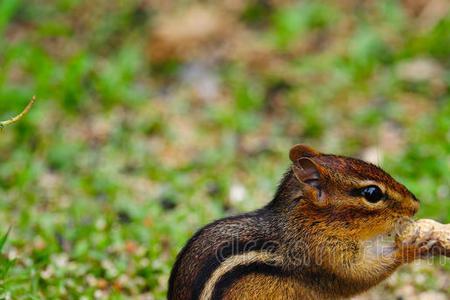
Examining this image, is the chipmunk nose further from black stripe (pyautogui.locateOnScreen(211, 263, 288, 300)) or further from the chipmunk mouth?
black stripe (pyautogui.locateOnScreen(211, 263, 288, 300))

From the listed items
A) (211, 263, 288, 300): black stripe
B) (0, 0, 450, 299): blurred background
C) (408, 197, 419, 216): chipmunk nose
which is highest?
(0, 0, 450, 299): blurred background

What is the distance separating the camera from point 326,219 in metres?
3.98

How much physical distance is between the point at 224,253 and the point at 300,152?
2.45 ft

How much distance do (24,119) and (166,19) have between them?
2231 mm

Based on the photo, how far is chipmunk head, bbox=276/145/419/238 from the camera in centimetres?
390

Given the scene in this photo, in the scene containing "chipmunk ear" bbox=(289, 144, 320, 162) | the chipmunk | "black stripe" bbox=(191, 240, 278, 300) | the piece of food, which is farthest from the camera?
"chipmunk ear" bbox=(289, 144, 320, 162)

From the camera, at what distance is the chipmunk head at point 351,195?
3.90 m

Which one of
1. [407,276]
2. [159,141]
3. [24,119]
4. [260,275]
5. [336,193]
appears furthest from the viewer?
[159,141]

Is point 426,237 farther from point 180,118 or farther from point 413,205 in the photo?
point 180,118

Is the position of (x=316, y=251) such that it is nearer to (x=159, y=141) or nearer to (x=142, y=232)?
(x=142, y=232)

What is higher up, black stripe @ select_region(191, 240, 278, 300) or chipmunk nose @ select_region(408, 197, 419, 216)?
chipmunk nose @ select_region(408, 197, 419, 216)

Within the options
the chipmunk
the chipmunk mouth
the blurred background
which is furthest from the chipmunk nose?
the blurred background

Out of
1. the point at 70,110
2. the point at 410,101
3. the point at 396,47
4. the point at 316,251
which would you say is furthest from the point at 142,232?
the point at 396,47

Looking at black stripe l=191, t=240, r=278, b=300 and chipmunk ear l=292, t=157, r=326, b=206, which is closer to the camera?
black stripe l=191, t=240, r=278, b=300
